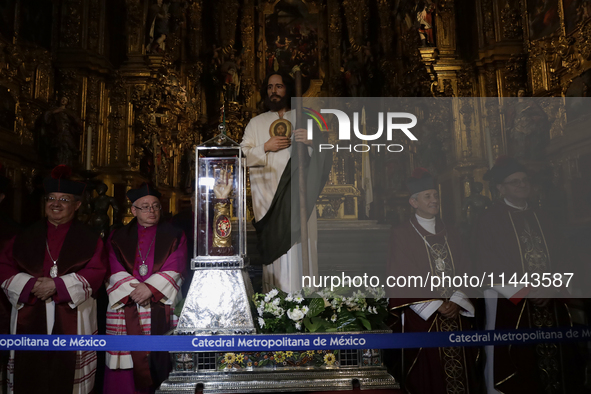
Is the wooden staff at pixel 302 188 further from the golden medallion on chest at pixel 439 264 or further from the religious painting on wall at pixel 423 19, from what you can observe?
the religious painting on wall at pixel 423 19

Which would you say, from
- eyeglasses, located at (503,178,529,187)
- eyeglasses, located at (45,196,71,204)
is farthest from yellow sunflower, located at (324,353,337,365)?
eyeglasses, located at (45,196,71,204)

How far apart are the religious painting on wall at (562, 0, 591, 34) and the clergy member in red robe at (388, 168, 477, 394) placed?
4898 mm

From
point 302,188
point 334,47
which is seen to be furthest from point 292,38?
point 302,188

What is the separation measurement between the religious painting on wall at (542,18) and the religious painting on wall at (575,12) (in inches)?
9.5

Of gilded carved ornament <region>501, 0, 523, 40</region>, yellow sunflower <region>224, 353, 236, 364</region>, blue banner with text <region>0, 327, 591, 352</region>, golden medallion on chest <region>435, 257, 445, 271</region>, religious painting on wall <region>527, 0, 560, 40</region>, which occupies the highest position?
gilded carved ornament <region>501, 0, 523, 40</region>

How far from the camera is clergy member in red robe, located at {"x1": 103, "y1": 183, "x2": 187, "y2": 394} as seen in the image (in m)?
3.50

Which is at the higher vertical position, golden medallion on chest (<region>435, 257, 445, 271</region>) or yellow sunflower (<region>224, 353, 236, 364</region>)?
golden medallion on chest (<region>435, 257, 445, 271</region>)

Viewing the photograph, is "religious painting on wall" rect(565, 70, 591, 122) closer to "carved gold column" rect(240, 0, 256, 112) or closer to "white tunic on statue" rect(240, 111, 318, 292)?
"white tunic on statue" rect(240, 111, 318, 292)

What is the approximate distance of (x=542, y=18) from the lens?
312 inches

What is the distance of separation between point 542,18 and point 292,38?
591 centimetres

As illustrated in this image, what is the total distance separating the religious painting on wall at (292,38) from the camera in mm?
11547

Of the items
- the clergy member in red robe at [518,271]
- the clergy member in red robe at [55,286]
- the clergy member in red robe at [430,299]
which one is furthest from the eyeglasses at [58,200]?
the clergy member in red robe at [518,271]

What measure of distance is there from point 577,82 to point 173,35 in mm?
8124

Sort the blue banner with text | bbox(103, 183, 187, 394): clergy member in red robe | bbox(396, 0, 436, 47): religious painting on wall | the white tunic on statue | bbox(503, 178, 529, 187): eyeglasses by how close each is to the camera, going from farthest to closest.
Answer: bbox(396, 0, 436, 47): religious painting on wall
the white tunic on statue
bbox(503, 178, 529, 187): eyeglasses
bbox(103, 183, 187, 394): clergy member in red robe
the blue banner with text
